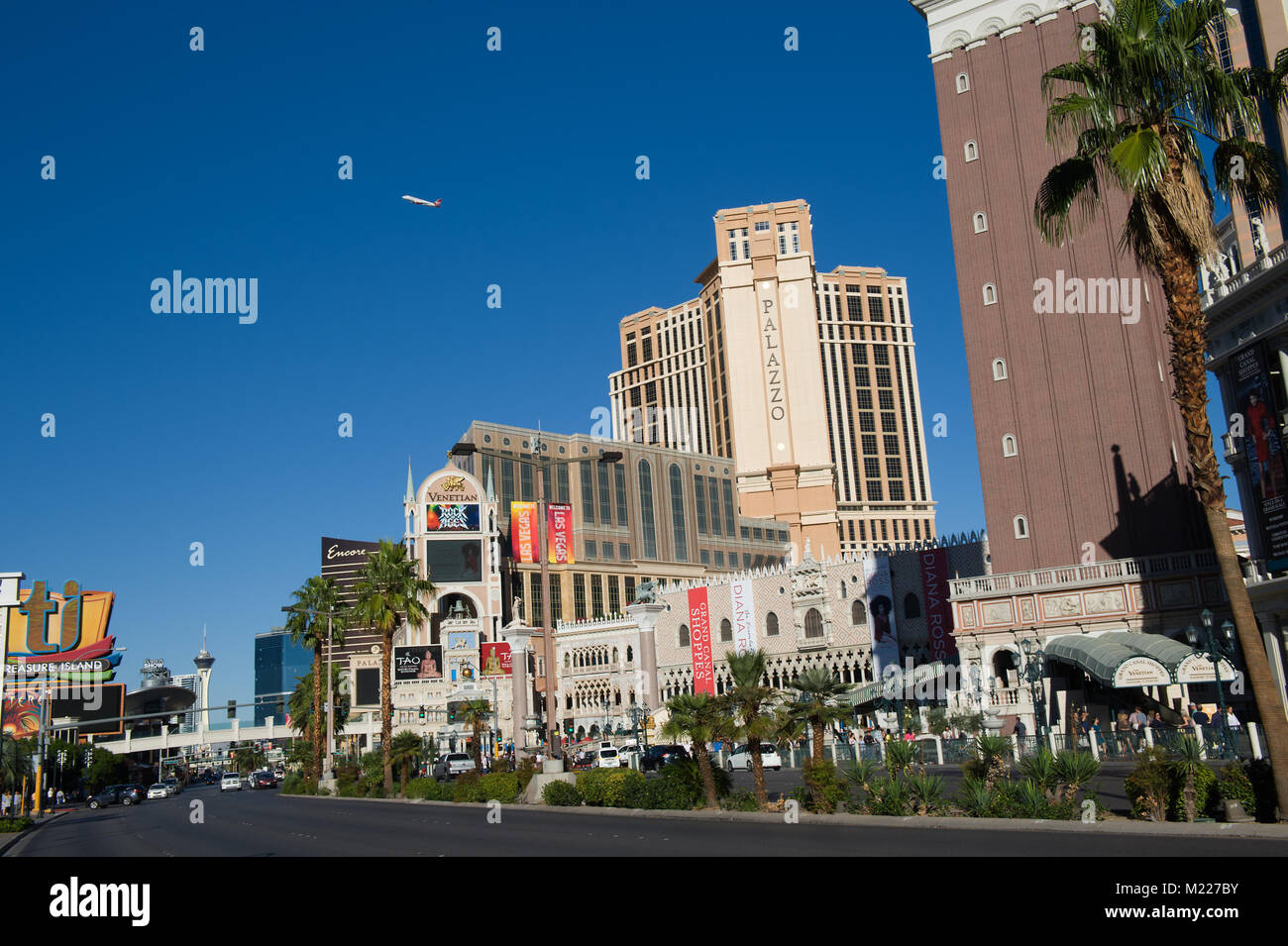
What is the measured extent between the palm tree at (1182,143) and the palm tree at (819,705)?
9906 millimetres

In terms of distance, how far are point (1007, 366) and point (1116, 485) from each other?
749 centimetres

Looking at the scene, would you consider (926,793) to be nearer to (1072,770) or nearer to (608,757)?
(1072,770)

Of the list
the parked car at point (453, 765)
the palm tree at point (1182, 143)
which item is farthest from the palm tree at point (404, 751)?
the palm tree at point (1182, 143)

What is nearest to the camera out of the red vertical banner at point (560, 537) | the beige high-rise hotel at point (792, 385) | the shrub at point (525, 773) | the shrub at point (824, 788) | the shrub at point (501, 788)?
the shrub at point (824, 788)

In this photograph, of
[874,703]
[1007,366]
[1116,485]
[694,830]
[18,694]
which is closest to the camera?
[694,830]

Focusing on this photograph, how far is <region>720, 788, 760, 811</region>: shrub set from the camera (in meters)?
25.6

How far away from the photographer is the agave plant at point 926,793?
2097cm

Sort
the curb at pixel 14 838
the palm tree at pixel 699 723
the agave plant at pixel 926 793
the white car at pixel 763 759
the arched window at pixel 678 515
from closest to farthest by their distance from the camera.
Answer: the agave plant at pixel 926 793
the palm tree at pixel 699 723
the curb at pixel 14 838
the white car at pixel 763 759
the arched window at pixel 678 515

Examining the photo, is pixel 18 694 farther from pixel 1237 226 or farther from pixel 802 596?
pixel 1237 226

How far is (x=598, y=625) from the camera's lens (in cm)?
8038

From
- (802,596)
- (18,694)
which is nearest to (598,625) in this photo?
(802,596)

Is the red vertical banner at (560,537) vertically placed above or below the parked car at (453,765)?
above

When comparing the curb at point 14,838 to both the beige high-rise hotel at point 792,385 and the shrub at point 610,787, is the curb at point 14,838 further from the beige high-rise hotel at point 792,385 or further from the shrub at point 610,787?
the beige high-rise hotel at point 792,385

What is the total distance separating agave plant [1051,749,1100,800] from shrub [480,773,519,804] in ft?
64.8
